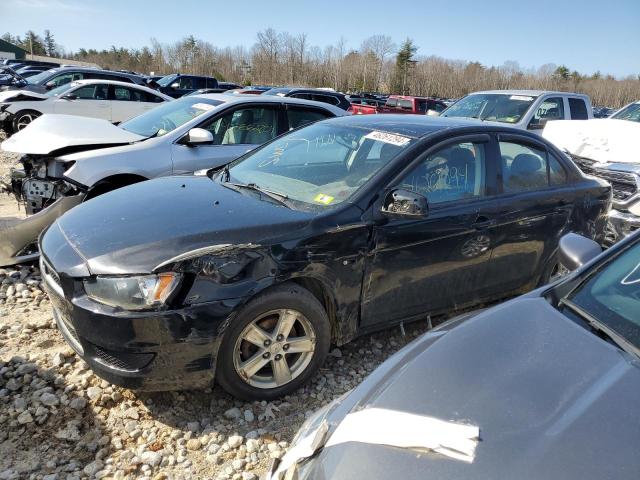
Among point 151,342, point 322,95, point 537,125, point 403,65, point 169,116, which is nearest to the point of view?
point 151,342

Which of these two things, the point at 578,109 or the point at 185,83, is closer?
the point at 578,109

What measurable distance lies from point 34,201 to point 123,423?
11.8ft

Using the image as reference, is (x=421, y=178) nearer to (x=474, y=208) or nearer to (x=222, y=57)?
(x=474, y=208)

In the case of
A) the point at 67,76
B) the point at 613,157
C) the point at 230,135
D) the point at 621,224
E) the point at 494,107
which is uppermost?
the point at 67,76

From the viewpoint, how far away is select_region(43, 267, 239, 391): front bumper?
2484mm

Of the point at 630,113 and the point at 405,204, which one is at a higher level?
the point at 630,113

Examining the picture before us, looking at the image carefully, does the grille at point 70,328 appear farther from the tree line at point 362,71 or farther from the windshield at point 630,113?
the tree line at point 362,71

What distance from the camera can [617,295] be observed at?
215 cm

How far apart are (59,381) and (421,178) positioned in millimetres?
2648

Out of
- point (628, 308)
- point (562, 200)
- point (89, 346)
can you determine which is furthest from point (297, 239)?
point (562, 200)

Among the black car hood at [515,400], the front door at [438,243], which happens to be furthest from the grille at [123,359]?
the front door at [438,243]

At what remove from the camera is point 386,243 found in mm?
3125

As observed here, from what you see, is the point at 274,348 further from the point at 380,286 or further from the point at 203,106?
the point at 203,106

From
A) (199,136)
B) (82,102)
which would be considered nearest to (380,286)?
(199,136)
